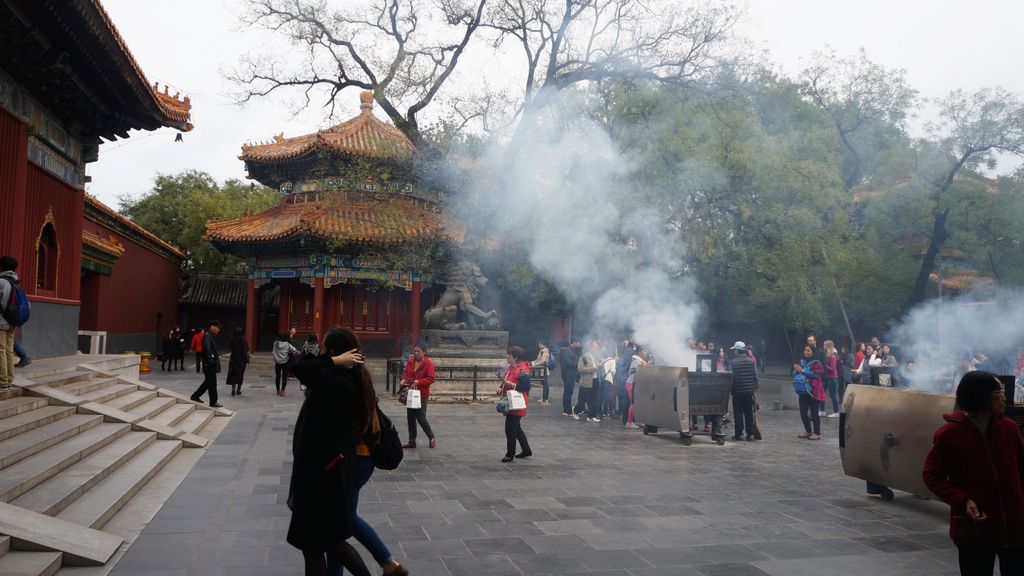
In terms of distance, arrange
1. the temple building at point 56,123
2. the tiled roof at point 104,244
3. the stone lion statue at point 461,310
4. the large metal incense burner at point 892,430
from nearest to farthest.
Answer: the large metal incense burner at point 892,430 → the temple building at point 56,123 → the stone lion statue at point 461,310 → the tiled roof at point 104,244

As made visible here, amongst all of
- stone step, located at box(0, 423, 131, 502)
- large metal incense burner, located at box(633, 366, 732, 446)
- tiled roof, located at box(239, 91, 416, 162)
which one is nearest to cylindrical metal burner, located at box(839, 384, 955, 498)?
large metal incense burner, located at box(633, 366, 732, 446)

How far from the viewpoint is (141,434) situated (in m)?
7.77

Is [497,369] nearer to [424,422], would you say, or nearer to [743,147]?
[424,422]

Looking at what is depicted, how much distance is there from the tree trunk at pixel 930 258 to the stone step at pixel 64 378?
2118 cm

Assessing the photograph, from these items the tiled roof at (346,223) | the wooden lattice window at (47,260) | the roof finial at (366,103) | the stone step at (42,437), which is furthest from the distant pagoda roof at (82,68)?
the roof finial at (366,103)

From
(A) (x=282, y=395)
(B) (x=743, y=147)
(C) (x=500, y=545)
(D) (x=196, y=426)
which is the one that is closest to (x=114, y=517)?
(C) (x=500, y=545)

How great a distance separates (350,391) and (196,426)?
7.27 metres

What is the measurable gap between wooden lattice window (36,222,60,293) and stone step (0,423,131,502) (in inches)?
202

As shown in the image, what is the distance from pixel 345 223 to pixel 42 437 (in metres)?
16.2

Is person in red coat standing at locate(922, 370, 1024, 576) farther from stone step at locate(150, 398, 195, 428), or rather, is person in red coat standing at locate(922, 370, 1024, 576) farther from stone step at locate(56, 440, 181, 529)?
stone step at locate(150, 398, 195, 428)

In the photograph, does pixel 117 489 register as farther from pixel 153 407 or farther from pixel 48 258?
pixel 48 258

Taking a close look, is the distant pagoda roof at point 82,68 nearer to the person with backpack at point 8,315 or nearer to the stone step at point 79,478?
the person with backpack at point 8,315

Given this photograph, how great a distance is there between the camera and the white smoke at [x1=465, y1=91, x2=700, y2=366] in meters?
17.0

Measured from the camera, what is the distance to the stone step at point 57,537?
401 cm
